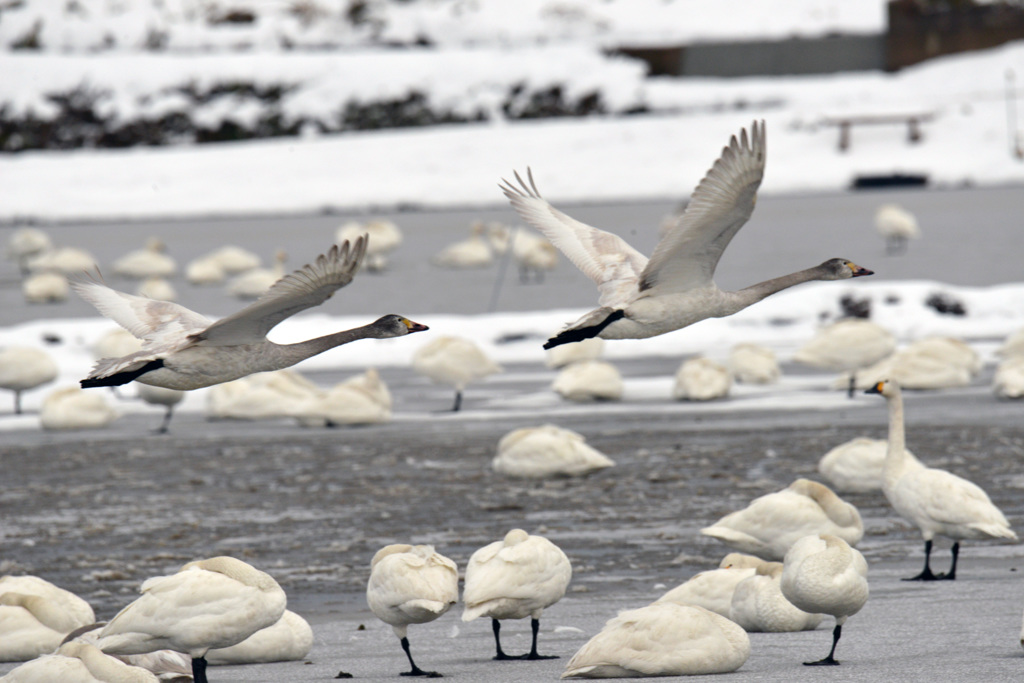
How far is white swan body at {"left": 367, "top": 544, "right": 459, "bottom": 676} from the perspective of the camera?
693 cm

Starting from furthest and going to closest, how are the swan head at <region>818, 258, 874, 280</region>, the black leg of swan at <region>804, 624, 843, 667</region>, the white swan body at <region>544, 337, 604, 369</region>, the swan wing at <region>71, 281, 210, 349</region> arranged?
the white swan body at <region>544, 337, 604, 369</region> < the swan head at <region>818, 258, 874, 280</region> < the swan wing at <region>71, 281, 210, 349</region> < the black leg of swan at <region>804, 624, 843, 667</region>

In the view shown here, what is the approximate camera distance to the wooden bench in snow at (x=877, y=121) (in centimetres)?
5188

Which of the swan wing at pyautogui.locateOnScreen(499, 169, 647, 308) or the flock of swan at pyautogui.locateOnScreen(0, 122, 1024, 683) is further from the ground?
the swan wing at pyautogui.locateOnScreen(499, 169, 647, 308)

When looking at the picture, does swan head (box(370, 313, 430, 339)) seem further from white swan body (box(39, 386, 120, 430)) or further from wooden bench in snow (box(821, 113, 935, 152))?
wooden bench in snow (box(821, 113, 935, 152))

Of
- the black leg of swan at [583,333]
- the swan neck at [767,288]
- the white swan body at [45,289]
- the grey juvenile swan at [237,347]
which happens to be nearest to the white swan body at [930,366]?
the swan neck at [767,288]

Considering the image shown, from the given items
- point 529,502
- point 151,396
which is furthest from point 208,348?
point 151,396

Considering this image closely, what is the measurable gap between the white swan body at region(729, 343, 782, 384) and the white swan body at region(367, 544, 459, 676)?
9.73 m

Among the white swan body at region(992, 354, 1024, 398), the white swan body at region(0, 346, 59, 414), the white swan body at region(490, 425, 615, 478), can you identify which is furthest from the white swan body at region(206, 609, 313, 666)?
the white swan body at region(0, 346, 59, 414)

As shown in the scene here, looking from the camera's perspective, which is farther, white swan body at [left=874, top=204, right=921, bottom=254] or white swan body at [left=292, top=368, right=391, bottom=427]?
white swan body at [left=874, top=204, right=921, bottom=254]

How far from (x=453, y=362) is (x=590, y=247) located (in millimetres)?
6894

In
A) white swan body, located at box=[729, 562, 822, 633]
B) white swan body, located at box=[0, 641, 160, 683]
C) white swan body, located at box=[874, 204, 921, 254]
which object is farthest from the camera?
white swan body, located at box=[874, 204, 921, 254]

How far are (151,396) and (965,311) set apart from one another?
11.3 meters

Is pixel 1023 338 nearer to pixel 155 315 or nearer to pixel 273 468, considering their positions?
pixel 273 468

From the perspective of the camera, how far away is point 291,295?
22.4ft
